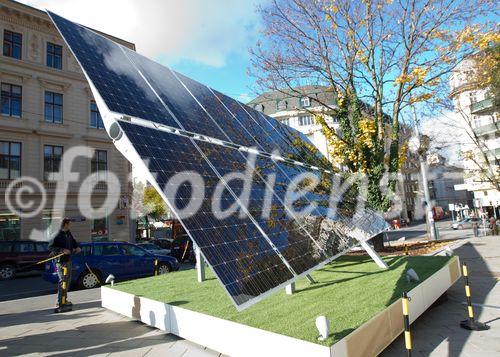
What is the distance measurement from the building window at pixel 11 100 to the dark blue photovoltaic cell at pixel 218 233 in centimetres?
2684

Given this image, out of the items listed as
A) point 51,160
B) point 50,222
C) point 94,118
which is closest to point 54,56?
point 94,118

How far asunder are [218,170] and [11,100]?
27649 millimetres

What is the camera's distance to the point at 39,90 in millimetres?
27312

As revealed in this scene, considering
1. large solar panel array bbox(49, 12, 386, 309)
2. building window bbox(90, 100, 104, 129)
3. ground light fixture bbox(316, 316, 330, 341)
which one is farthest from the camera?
building window bbox(90, 100, 104, 129)

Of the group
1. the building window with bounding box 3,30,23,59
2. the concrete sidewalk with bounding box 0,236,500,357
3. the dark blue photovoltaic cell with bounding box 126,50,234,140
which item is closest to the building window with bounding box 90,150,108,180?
the building window with bounding box 3,30,23,59

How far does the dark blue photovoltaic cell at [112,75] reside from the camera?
5078 mm

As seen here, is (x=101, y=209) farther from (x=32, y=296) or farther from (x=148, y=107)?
(x=148, y=107)

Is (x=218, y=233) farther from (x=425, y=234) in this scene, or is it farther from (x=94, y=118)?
(x=425, y=234)

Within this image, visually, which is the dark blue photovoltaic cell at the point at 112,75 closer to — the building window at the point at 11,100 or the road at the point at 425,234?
the building window at the point at 11,100

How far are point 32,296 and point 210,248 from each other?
11460 mm

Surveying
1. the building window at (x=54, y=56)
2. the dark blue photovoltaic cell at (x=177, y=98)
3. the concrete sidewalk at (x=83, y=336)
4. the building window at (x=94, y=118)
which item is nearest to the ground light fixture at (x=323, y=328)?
the concrete sidewalk at (x=83, y=336)

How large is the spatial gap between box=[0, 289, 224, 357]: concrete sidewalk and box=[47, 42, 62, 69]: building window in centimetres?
2522

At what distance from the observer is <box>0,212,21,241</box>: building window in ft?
79.4

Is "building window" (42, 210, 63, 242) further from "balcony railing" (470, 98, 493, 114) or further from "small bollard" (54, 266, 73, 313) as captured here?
"balcony railing" (470, 98, 493, 114)
